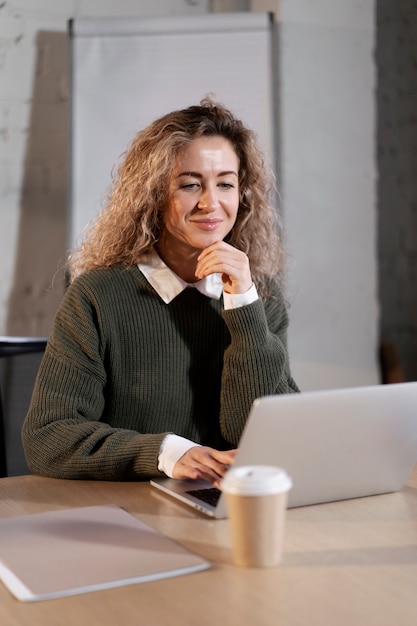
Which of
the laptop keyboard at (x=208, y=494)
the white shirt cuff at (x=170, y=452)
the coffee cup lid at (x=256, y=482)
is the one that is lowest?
the laptop keyboard at (x=208, y=494)

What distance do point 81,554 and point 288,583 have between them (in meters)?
0.24

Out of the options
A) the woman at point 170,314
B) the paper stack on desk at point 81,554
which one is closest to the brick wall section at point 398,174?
the woman at point 170,314

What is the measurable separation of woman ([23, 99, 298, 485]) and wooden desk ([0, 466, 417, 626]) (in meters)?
0.39

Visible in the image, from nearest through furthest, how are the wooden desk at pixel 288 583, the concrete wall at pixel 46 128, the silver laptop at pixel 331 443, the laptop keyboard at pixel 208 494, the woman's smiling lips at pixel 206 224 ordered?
the wooden desk at pixel 288 583 → the silver laptop at pixel 331 443 → the laptop keyboard at pixel 208 494 → the woman's smiling lips at pixel 206 224 → the concrete wall at pixel 46 128

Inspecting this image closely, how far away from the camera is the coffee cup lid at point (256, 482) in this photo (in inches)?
36.2

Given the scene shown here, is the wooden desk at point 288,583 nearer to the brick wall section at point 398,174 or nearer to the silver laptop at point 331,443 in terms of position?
the silver laptop at point 331,443

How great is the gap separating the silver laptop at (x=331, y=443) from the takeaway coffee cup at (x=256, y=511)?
10cm

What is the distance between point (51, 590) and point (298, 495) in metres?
0.41

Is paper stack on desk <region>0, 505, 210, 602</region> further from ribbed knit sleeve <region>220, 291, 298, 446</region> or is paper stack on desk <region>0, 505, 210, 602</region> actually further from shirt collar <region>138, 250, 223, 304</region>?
shirt collar <region>138, 250, 223, 304</region>

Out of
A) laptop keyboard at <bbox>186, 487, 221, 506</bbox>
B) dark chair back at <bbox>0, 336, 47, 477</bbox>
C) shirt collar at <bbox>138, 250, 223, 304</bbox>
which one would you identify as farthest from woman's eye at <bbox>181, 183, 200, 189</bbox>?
laptop keyboard at <bbox>186, 487, 221, 506</bbox>

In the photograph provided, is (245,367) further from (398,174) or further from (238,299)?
(398,174)

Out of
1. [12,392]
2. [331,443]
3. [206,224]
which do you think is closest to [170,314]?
[206,224]

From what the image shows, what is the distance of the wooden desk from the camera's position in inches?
33.2

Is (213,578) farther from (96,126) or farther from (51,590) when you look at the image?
(96,126)
